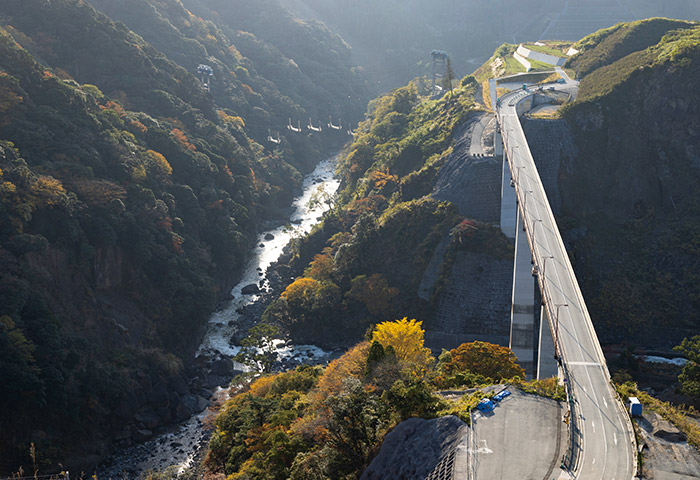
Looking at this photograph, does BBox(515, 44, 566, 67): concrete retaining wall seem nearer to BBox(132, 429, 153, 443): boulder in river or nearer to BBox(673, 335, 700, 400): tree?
BBox(673, 335, 700, 400): tree

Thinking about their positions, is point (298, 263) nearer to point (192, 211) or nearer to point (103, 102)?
point (192, 211)

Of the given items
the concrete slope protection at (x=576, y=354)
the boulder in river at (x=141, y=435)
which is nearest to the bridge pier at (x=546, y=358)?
the concrete slope protection at (x=576, y=354)

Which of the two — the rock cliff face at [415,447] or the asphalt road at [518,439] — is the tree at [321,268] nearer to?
the asphalt road at [518,439]

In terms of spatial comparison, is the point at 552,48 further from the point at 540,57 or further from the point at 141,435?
the point at 141,435

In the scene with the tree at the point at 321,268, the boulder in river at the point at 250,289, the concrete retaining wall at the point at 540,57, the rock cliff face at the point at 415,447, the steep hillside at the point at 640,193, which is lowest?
the rock cliff face at the point at 415,447

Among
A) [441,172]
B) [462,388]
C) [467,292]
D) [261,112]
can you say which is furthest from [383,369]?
[261,112]

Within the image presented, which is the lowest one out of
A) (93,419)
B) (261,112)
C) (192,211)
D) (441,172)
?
(93,419)
